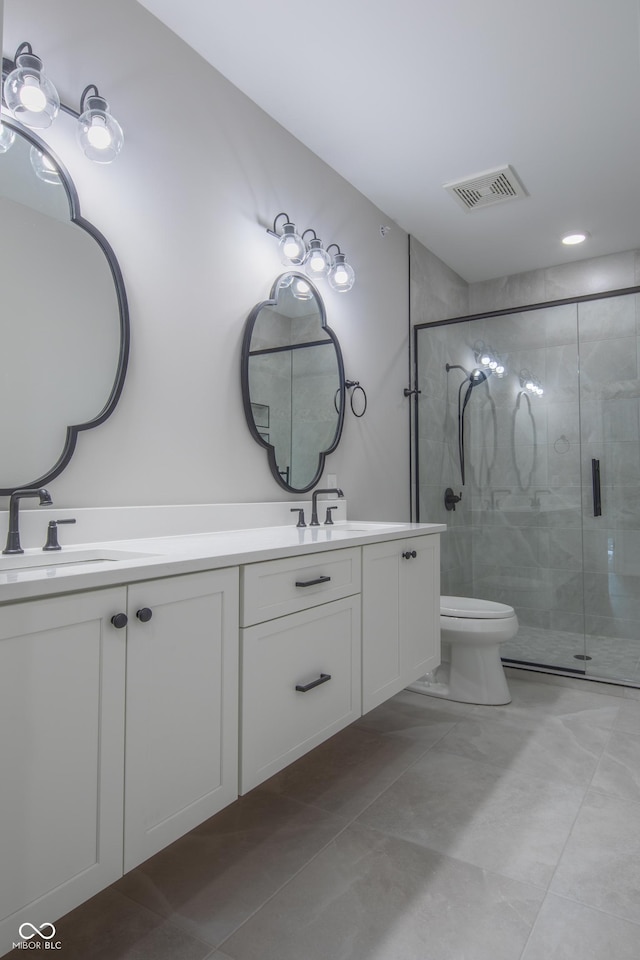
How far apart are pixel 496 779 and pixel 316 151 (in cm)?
260

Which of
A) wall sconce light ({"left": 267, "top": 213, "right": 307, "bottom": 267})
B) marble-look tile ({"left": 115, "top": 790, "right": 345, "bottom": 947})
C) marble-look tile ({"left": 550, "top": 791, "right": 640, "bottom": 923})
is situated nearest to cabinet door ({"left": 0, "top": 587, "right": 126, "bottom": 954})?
marble-look tile ({"left": 115, "top": 790, "right": 345, "bottom": 947})

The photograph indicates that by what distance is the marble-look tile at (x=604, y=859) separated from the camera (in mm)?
1341

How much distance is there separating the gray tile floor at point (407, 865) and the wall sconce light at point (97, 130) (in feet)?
6.07

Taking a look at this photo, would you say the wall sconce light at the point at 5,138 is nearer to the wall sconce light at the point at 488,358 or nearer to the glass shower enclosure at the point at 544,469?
the glass shower enclosure at the point at 544,469

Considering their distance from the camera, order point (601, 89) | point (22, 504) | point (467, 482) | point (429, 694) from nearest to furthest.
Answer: point (22, 504), point (601, 89), point (429, 694), point (467, 482)

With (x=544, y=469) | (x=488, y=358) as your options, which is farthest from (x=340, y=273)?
(x=544, y=469)

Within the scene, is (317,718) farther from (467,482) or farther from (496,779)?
(467,482)

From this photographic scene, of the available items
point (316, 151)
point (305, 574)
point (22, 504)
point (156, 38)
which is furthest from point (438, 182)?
point (22, 504)

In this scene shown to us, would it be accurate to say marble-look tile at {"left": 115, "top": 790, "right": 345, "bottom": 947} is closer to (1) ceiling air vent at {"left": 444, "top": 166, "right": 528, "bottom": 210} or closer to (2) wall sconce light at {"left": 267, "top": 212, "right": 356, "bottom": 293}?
(2) wall sconce light at {"left": 267, "top": 212, "right": 356, "bottom": 293}

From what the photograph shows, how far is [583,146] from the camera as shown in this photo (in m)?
2.50

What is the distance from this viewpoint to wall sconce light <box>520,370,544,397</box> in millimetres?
3211

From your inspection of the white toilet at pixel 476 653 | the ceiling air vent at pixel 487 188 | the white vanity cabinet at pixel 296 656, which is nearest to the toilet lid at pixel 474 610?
the white toilet at pixel 476 653

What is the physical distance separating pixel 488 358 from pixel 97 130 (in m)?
2.42

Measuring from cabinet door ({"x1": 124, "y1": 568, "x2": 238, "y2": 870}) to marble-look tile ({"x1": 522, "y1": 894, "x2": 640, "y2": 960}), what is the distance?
0.72m
